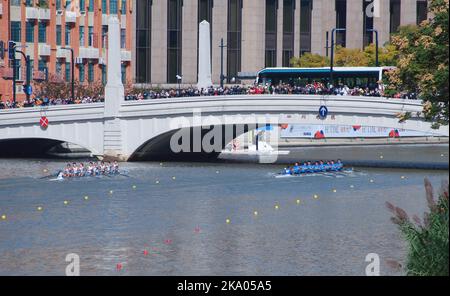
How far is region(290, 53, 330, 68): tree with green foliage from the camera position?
456ft

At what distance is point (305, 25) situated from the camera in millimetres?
152000

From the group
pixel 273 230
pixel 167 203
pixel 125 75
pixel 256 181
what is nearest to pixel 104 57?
pixel 125 75

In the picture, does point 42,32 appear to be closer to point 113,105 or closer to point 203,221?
point 113,105

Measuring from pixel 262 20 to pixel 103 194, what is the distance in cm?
7702

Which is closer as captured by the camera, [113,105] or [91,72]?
[113,105]

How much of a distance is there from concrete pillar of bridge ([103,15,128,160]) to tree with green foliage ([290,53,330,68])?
46750mm

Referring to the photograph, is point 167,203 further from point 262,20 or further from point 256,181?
point 262,20

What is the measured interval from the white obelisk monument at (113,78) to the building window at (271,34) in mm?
56012

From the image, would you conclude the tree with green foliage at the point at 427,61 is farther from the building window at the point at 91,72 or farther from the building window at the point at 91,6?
the building window at the point at 91,72

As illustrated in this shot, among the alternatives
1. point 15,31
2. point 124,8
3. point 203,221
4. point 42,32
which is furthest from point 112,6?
point 203,221

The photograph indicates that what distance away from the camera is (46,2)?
123500 mm

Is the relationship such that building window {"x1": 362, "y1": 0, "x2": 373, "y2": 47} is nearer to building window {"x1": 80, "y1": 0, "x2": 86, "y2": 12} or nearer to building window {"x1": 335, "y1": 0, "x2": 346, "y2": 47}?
building window {"x1": 335, "y1": 0, "x2": 346, "y2": 47}

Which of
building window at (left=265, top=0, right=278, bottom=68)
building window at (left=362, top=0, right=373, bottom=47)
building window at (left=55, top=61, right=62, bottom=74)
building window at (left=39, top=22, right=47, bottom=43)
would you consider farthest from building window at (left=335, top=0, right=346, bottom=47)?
building window at (left=39, top=22, right=47, bottom=43)

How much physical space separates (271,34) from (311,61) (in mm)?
11503
